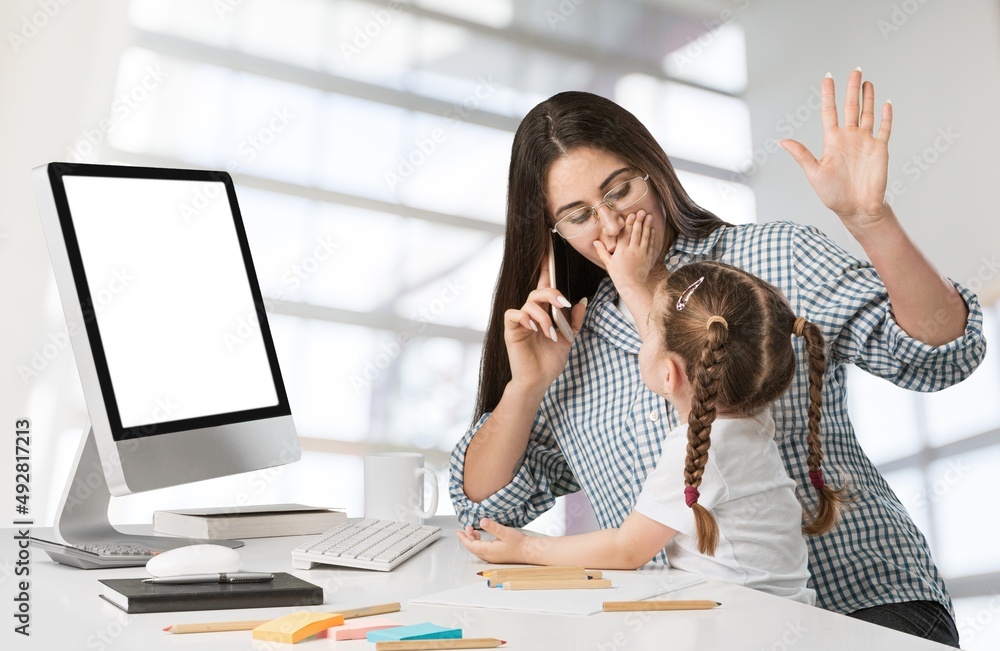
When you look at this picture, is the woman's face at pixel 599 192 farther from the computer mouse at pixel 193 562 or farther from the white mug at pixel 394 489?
the computer mouse at pixel 193 562

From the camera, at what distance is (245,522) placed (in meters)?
1.42

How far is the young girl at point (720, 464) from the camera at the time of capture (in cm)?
104

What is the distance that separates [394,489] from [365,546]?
0.41 m

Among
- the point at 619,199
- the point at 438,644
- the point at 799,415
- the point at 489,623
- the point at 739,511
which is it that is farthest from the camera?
the point at 619,199

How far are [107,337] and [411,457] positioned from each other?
24.4 inches

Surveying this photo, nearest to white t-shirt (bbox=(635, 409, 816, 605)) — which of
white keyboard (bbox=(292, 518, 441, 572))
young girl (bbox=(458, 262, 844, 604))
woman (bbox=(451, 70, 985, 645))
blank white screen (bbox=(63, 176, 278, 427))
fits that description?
young girl (bbox=(458, 262, 844, 604))

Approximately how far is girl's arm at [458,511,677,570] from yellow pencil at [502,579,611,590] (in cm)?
11

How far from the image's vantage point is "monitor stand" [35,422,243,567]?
1191 millimetres

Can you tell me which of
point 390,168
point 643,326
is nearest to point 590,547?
point 643,326

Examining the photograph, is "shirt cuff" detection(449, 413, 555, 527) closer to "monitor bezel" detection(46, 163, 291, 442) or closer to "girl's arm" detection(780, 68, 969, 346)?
"monitor bezel" detection(46, 163, 291, 442)

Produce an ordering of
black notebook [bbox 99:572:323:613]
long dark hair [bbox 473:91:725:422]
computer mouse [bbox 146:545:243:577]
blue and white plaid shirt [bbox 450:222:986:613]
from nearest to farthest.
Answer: black notebook [bbox 99:572:323:613]
computer mouse [bbox 146:545:243:577]
blue and white plaid shirt [bbox 450:222:986:613]
long dark hair [bbox 473:91:725:422]

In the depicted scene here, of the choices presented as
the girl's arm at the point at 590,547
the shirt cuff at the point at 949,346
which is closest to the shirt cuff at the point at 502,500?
the girl's arm at the point at 590,547

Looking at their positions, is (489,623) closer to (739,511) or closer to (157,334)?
(739,511)

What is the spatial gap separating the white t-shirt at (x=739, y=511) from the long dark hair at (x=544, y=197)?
539 millimetres
